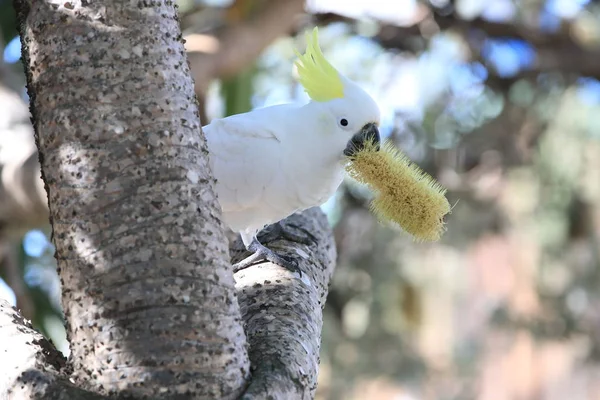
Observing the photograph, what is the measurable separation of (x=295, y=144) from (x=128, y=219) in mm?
561

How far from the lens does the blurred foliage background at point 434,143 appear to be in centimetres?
288

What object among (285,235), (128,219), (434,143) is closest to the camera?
(128,219)

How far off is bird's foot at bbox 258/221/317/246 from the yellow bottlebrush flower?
44 centimetres

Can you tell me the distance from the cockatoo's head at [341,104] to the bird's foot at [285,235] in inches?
14.2

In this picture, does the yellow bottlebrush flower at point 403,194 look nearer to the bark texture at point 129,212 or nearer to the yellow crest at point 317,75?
the yellow crest at point 317,75

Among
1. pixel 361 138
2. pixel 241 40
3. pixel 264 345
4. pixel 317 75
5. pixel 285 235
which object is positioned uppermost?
pixel 241 40

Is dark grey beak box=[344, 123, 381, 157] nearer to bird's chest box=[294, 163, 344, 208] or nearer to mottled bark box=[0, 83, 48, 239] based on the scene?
bird's chest box=[294, 163, 344, 208]

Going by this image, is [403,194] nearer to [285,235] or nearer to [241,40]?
[285,235]

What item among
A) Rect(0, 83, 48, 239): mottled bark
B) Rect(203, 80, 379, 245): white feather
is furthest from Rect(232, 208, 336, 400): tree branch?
Rect(0, 83, 48, 239): mottled bark

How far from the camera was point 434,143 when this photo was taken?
11.1ft

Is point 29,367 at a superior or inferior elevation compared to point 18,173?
inferior

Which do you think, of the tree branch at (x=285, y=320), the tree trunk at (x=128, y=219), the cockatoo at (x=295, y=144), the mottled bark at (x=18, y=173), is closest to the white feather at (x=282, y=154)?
the cockatoo at (x=295, y=144)

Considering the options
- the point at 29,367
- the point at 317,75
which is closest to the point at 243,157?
the point at 317,75

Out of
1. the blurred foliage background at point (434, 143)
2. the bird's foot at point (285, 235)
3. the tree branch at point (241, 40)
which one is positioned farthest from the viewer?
the blurred foliage background at point (434, 143)
